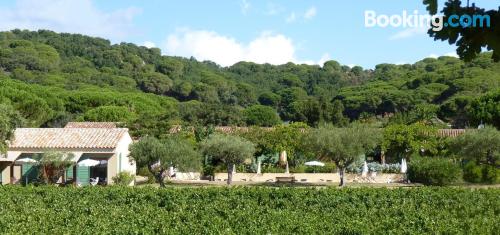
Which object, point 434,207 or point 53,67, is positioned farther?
point 53,67

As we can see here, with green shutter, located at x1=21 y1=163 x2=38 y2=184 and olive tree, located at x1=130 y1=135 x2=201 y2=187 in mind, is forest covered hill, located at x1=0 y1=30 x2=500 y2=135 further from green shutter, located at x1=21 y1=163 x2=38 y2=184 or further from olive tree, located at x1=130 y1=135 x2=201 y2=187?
green shutter, located at x1=21 y1=163 x2=38 y2=184

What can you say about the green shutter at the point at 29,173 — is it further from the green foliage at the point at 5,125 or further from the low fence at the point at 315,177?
the low fence at the point at 315,177

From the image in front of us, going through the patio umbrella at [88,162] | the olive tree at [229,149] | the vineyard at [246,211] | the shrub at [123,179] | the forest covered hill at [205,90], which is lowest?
the vineyard at [246,211]

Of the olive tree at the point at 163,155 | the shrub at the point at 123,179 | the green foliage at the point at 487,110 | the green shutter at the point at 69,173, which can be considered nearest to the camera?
the shrub at the point at 123,179

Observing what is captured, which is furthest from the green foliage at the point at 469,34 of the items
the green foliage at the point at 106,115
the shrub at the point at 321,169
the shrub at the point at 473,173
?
the green foliage at the point at 106,115

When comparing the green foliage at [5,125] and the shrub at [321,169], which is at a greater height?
the green foliage at [5,125]

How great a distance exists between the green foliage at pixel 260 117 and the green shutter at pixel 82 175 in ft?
155

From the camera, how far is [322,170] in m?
41.7

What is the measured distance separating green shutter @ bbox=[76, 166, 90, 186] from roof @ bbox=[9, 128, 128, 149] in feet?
3.90

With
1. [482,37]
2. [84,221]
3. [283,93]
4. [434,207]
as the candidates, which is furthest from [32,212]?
[283,93]

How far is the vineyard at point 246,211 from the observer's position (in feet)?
41.9

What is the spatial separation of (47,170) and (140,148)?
188 inches

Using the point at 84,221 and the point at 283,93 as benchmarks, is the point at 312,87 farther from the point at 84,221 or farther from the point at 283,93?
the point at 84,221

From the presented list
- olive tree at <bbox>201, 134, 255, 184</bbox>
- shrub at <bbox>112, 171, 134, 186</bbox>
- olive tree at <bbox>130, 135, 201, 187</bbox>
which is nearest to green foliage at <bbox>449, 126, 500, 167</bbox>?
olive tree at <bbox>201, 134, 255, 184</bbox>
